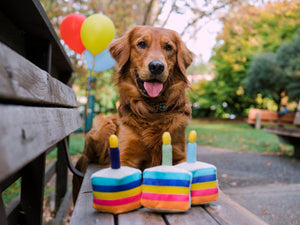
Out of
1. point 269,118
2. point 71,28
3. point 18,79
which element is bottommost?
point 269,118

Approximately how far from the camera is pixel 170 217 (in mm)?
1130

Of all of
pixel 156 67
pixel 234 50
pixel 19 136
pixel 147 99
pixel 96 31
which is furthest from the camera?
pixel 234 50

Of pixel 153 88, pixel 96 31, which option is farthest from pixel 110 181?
pixel 96 31

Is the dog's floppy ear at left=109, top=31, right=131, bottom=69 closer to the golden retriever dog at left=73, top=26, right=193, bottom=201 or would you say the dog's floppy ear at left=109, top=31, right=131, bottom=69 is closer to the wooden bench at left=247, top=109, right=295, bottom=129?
the golden retriever dog at left=73, top=26, right=193, bottom=201

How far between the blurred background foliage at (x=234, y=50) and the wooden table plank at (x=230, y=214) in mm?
1091

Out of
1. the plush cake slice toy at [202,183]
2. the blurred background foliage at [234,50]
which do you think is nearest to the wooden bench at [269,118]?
the blurred background foliage at [234,50]

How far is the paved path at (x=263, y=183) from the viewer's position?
2.45 m

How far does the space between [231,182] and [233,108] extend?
18857 millimetres

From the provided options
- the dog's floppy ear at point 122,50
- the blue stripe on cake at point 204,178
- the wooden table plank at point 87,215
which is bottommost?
the wooden table plank at point 87,215

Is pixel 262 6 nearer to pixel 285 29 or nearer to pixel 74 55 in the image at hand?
pixel 74 55

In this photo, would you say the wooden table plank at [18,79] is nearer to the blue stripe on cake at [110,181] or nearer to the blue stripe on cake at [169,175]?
the blue stripe on cake at [110,181]

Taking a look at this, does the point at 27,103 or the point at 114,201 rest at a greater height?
the point at 27,103

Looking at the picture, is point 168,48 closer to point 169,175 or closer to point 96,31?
point 169,175

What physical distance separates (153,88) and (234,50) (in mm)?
16058
